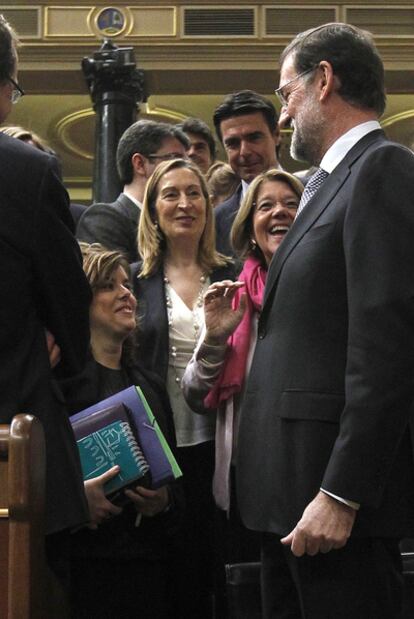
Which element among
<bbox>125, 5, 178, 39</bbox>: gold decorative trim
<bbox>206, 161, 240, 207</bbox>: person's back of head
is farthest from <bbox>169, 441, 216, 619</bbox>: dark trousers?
<bbox>125, 5, 178, 39</bbox>: gold decorative trim

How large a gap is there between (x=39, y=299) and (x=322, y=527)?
666 mm

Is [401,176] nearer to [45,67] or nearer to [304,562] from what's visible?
[304,562]

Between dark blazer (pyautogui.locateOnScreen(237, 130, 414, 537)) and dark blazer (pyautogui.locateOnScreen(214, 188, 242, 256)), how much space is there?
4.49 feet

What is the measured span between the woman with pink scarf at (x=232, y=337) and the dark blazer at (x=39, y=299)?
667 millimetres

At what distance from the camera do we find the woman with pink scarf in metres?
2.67

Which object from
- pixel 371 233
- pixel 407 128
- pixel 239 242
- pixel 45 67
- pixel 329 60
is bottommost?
pixel 407 128

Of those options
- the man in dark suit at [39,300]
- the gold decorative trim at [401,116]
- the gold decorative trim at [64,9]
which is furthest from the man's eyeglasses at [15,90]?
the gold decorative trim at [401,116]

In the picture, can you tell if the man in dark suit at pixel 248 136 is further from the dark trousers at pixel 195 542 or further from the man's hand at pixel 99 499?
the man's hand at pixel 99 499

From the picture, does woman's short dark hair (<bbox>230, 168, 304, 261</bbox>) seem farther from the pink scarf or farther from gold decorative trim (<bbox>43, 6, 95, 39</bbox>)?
gold decorative trim (<bbox>43, 6, 95, 39</bbox>)

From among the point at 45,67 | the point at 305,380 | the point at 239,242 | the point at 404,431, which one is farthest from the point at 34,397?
the point at 45,67

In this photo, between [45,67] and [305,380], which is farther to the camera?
[45,67]

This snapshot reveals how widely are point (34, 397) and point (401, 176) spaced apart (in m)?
0.77

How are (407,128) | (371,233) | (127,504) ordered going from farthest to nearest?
(407,128), (127,504), (371,233)

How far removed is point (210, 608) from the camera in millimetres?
2883
